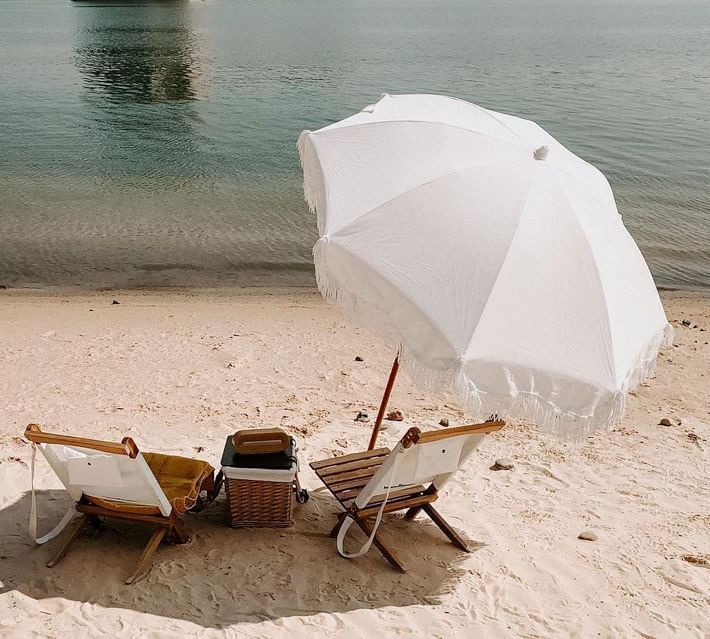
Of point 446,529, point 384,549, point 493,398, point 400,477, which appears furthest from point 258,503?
point 493,398

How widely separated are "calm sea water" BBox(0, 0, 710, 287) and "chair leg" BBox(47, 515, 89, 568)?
27.5 ft

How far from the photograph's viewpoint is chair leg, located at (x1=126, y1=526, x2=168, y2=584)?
15.6ft

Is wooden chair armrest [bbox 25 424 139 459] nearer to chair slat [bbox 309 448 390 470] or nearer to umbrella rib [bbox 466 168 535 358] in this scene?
chair slat [bbox 309 448 390 470]

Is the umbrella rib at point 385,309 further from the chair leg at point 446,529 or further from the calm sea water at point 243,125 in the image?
the calm sea water at point 243,125

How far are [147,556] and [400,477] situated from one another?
170cm

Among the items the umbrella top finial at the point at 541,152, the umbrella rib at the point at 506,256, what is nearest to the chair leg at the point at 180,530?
the umbrella rib at the point at 506,256

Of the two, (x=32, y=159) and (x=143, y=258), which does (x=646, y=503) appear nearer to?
(x=143, y=258)

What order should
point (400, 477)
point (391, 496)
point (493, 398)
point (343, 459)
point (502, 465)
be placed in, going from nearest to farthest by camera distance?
point (493, 398), point (400, 477), point (391, 496), point (343, 459), point (502, 465)

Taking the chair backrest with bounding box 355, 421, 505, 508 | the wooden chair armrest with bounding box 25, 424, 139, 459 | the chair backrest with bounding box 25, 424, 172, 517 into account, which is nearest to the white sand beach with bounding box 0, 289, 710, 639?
the chair backrest with bounding box 25, 424, 172, 517

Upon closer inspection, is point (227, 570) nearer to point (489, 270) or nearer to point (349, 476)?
point (349, 476)

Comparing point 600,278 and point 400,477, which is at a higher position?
point 600,278

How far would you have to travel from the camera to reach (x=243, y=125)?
81.7 feet

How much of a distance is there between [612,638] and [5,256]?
12.5m

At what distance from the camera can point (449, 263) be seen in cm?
416
